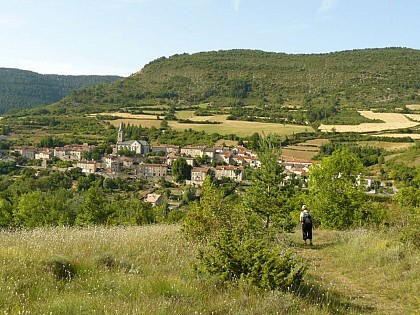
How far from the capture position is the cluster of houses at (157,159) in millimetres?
80750

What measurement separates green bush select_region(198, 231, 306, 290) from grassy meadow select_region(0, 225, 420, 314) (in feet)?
0.50

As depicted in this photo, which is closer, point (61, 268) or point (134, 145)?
point (61, 268)

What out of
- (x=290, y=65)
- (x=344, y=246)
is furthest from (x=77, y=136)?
(x=290, y=65)

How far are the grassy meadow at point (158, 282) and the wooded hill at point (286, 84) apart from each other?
12587 centimetres

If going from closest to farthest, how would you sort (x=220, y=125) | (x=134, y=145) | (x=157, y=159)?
(x=157, y=159) → (x=134, y=145) → (x=220, y=125)

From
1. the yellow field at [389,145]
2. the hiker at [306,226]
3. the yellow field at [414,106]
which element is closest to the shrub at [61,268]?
the hiker at [306,226]

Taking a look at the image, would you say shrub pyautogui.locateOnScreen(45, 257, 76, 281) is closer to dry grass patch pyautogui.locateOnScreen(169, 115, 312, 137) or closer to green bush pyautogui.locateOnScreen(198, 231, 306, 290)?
green bush pyautogui.locateOnScreen(198, 231, 306, 290)

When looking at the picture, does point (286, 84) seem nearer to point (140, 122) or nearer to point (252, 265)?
point (140, 122)

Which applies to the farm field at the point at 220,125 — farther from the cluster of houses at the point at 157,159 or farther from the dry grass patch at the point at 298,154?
the dry grass patch at the point at 298,154

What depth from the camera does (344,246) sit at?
10266 mm

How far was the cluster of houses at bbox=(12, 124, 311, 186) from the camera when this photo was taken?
3179 inches

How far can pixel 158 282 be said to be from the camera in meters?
5.44

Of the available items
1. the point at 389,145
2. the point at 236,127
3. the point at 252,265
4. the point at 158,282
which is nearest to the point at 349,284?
the point at 252,265

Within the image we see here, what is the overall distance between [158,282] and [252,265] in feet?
4.50
